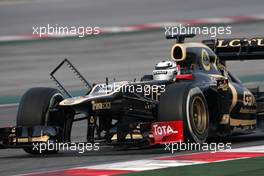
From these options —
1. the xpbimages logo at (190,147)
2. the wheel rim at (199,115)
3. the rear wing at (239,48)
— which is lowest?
the xpbimages logo at (190,147)

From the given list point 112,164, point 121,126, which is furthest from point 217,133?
point 112,164

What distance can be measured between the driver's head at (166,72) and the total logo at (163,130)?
139 centimetres

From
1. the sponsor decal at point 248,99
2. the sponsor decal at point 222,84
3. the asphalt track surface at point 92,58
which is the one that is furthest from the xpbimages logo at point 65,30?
the sponsor decal at point 222,84

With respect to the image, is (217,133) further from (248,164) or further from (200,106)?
(248,164)

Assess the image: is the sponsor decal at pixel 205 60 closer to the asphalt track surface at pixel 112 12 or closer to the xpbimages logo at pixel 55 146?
the xpbimages logo at pixel 55 146

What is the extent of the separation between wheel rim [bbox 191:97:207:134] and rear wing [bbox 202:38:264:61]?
2610 millimetres

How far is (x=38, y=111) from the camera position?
11.2 m

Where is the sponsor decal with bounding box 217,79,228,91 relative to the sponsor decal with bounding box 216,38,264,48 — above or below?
below

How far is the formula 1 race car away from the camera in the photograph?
34.6ft

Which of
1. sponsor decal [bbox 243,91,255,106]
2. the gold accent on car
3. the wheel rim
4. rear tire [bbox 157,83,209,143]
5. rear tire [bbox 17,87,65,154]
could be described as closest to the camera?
rear tire [bbox 157,83,209,143]

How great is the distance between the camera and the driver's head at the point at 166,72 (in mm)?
11617

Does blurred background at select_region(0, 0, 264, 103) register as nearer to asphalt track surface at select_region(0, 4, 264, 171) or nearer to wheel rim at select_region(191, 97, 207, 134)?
asphalt track surface at select_region(0, 4, 264, 171)

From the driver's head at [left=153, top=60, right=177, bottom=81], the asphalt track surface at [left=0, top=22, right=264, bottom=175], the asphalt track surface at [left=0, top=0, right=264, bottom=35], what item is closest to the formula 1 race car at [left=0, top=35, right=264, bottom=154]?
the driver's head at [left=153, top=60, right=177, bottom=81]

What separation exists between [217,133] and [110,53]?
9.53m
